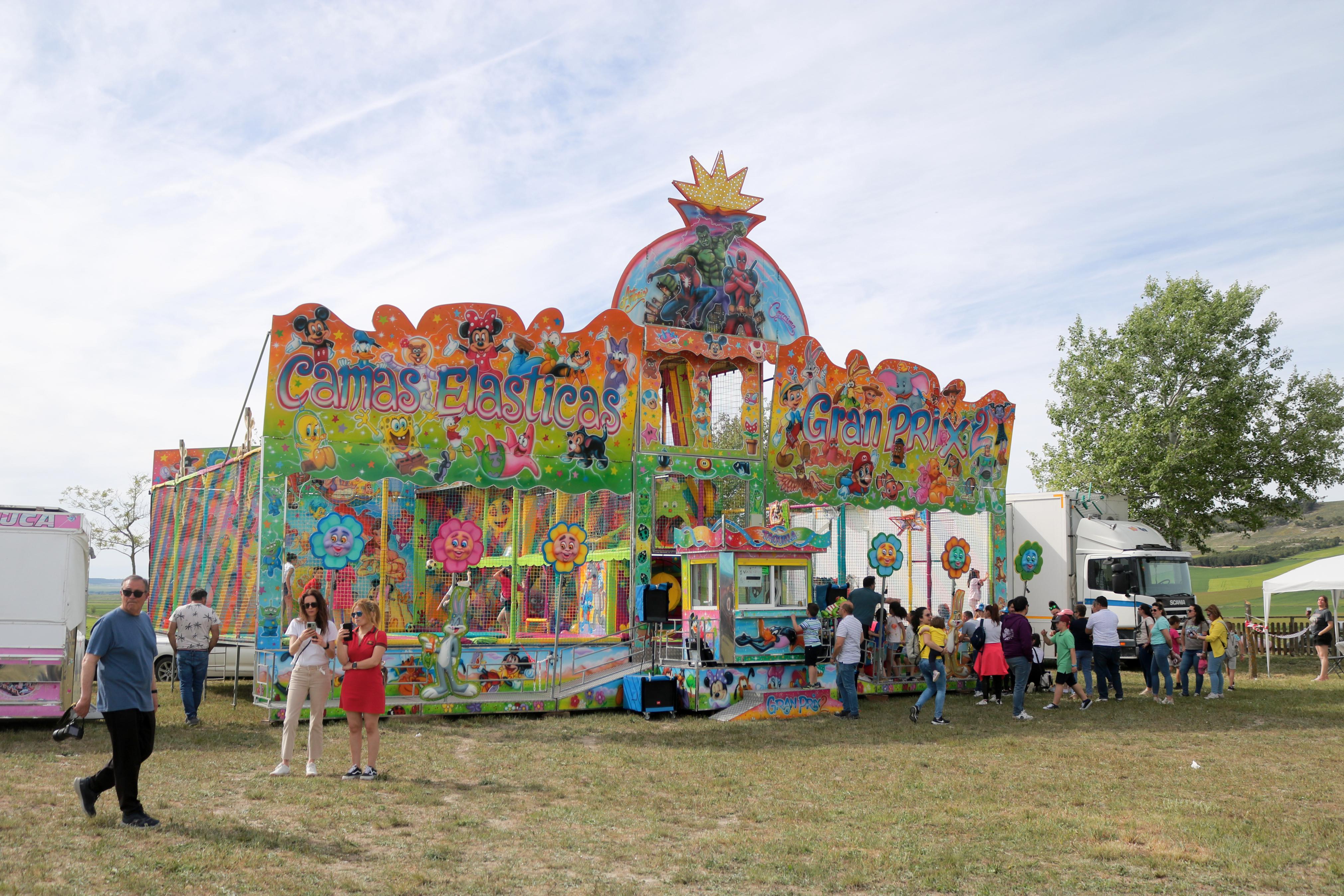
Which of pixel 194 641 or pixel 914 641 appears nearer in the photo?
pixel 194 641

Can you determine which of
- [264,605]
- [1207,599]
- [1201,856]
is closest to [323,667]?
[264,605]

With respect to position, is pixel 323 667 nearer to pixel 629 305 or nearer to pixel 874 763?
pixel 874 763

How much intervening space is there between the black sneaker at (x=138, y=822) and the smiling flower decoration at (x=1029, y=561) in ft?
58.6

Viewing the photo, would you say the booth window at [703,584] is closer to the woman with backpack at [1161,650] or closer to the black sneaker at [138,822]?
the woman with backpack at [1161,650]

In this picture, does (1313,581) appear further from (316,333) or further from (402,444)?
(316,333)

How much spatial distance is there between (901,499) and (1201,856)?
12266 millimetres

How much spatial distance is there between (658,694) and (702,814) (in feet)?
21.5

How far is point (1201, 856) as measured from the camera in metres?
7.20

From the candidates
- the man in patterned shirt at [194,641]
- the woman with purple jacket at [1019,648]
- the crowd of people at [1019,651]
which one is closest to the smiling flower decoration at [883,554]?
the crowd of people at [1019,651]

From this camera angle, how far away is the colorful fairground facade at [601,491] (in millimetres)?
14773

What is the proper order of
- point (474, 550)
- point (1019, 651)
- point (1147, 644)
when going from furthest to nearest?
1. point (1147, 644)
2. point (474, 550)
3. point (1019, 651)

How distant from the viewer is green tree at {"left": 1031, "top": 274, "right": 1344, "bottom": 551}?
95.9ft

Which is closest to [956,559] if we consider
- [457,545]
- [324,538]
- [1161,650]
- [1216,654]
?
[1161,650]

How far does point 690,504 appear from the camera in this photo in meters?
18.8
